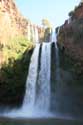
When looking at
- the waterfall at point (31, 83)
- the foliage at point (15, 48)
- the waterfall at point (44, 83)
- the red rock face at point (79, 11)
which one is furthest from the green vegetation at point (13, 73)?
the red rock face at point (79, 11)

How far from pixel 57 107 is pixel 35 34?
25.8 metres

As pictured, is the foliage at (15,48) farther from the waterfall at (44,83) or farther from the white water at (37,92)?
the waterfall at (44,83)

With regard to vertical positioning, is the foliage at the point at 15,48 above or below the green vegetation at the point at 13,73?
above

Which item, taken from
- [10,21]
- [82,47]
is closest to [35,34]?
[10,21]

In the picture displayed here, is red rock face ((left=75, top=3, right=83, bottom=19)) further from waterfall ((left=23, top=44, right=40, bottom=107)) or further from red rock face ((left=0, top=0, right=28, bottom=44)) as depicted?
red rock face ((left=0, top=0, right=28, bottom=44))

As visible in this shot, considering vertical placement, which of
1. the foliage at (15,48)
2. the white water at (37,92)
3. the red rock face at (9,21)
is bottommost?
the white water at (37,92)

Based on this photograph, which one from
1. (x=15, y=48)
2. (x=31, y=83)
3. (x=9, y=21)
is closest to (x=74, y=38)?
(x=31, y=83)

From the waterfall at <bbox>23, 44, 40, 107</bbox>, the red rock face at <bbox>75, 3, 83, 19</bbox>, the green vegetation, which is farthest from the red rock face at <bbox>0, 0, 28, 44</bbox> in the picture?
the red rock face at <bbox>75, 3, 83, 19</bbox>

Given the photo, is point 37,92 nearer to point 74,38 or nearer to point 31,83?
point 31,83

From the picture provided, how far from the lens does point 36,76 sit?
4281cm

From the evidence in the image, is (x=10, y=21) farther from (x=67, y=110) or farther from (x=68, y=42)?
(x=67, y=110)

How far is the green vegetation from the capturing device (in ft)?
138

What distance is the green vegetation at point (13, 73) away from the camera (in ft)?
138

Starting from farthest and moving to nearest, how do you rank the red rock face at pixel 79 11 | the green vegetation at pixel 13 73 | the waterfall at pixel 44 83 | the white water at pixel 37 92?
the red rock face at pixel 79 11, the green vegetation at pixel 13 73, the waterfall at pixel 44 83, the white water at pixel 37 92
